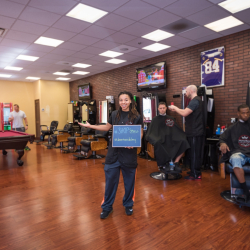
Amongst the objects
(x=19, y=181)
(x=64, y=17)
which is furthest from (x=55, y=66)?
(x=19, y=181)

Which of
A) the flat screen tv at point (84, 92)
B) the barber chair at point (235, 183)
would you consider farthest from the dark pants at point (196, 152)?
the flat screen tv at point (84, 92)

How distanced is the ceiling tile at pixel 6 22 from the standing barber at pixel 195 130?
3216 mm

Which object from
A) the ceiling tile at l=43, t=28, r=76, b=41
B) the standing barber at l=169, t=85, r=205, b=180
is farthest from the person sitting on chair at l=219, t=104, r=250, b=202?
the ceiling tile at l=43, t=28, r=76, b=41

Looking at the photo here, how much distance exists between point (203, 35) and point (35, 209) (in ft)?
14.3

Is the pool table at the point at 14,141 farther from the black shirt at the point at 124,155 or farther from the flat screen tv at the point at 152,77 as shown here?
the flat screen tv at the point at 152,77

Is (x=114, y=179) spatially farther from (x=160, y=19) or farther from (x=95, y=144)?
(x=95, y=144)

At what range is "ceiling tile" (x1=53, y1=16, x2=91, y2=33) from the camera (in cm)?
362

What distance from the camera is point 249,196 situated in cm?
236

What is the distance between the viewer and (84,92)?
29.0 ft

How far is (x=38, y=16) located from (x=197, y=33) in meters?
3.00

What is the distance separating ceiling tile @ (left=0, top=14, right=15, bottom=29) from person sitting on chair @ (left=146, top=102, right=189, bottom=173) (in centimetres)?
296

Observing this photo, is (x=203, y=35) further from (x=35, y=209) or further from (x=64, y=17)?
(x=35, y=209)

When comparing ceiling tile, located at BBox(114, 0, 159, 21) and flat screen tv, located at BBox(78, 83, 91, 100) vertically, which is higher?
ceiling tile, located at BBox(114, 0, 159, 21)

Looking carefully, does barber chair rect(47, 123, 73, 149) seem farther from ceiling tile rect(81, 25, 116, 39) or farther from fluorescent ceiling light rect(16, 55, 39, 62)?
ceiling tile rect(81, 25, 116, 39)
